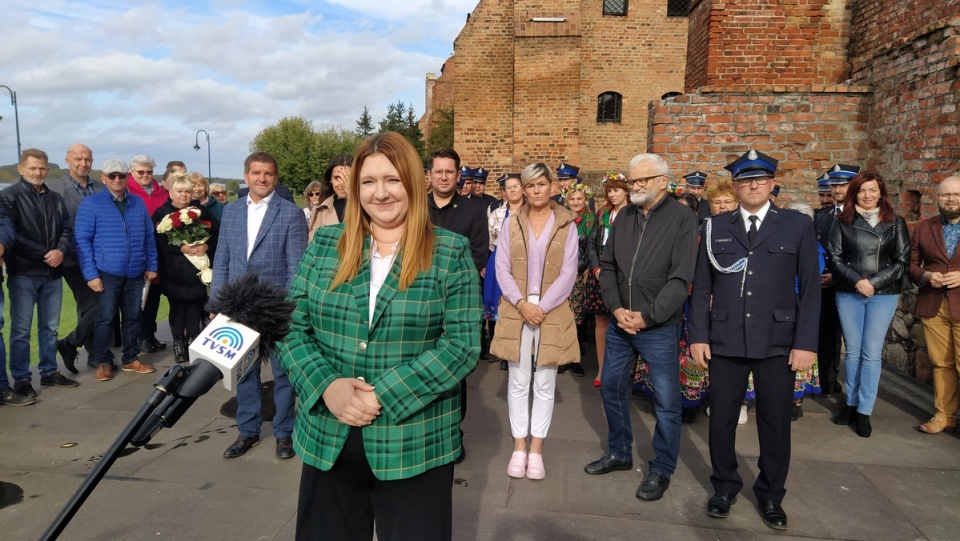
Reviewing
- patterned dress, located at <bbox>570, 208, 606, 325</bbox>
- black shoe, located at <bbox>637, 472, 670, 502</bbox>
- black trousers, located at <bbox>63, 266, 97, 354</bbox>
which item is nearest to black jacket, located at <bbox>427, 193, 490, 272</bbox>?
patterned dress, located at <bbox>570, 208, 606, 325</bbox>

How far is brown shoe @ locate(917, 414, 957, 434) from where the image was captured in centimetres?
499

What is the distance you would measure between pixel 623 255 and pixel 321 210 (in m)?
2.33

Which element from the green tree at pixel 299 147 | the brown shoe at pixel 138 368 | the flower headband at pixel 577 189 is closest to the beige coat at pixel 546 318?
the flower headband at pixel 577 189

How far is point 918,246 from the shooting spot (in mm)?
5176

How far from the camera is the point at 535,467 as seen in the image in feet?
13.5

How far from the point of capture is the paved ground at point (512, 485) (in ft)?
11.3

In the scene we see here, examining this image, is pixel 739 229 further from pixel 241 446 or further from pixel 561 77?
pixel 561 77

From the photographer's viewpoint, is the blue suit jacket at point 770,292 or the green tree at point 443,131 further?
the green tree at point 443,131

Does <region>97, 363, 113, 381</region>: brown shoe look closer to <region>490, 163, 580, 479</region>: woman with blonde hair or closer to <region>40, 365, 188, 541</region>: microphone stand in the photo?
<region>490, 163, 580, 479</region>: woman with blonde hair

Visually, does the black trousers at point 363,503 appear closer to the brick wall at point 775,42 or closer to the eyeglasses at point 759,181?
the eyeglasses at point 759,181

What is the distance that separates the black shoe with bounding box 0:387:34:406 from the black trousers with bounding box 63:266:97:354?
1059 millimetres

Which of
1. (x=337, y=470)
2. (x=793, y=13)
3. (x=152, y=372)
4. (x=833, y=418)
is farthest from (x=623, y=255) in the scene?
(x=793, y=13)

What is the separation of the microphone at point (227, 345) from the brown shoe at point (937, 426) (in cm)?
547

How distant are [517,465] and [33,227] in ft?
16.9
